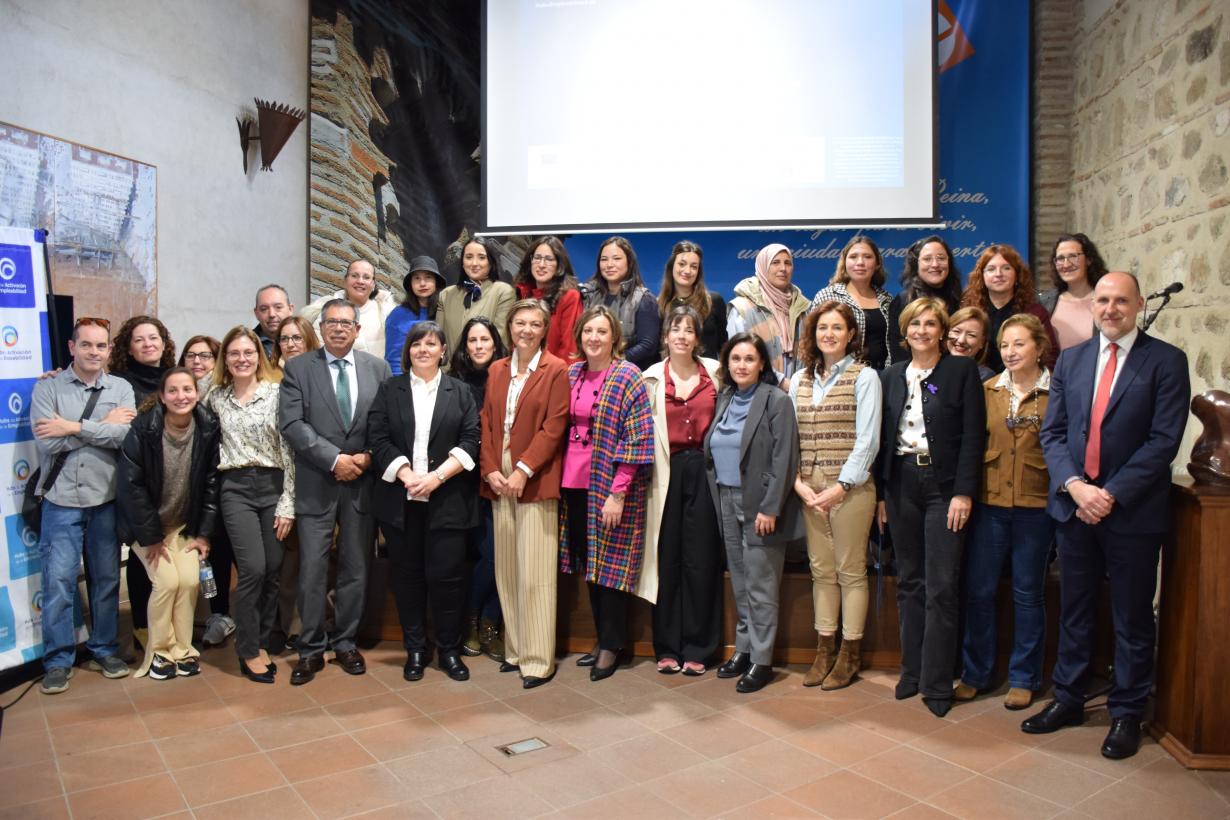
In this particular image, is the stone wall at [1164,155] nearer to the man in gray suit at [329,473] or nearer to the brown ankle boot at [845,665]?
the brown ankle boot at [845,665]

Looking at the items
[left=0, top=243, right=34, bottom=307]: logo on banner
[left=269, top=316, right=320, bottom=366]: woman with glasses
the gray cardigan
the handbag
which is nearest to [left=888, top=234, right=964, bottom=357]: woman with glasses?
the gray cardigan

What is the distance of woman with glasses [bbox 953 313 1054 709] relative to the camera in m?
3.53

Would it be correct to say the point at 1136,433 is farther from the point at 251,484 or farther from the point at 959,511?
the point at 251,484

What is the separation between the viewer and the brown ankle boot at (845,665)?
3.85 m

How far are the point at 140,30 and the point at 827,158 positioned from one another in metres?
4.36

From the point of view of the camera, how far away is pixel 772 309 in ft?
15.0

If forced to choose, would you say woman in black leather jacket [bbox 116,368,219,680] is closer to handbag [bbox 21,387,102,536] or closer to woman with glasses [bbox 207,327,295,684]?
woman with glasses [bbox 207,327,295,684]

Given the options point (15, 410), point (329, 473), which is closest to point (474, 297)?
point (329, 473)

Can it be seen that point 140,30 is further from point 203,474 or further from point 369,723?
point 369,723

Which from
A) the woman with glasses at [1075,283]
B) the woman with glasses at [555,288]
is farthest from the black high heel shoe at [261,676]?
the woman with glasses at [1075,283]

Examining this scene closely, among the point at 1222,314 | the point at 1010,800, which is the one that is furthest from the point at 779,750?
the point at 1222,314

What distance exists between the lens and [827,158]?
640cm

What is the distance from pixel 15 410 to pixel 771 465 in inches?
124

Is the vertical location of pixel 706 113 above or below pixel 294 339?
above
